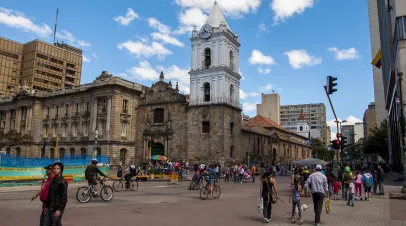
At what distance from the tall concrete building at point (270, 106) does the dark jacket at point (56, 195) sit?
94.6 meters

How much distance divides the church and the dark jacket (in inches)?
1272

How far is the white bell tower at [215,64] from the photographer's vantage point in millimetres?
41219

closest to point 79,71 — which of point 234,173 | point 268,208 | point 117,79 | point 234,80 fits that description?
point 117,79

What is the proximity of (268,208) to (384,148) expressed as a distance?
1901 inches

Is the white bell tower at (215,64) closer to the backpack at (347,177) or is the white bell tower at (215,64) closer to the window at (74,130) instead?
the window at (74,130)

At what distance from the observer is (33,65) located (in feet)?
278

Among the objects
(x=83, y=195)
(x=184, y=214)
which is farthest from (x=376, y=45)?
(x=83, y=195)

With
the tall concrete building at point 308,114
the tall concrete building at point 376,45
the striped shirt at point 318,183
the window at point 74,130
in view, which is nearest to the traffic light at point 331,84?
the striped shirt at point 318,183

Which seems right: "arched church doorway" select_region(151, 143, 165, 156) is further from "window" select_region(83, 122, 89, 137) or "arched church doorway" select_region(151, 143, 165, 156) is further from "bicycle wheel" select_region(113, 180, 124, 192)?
"bicycle wheel" select_region(113, 180, 124, 192)

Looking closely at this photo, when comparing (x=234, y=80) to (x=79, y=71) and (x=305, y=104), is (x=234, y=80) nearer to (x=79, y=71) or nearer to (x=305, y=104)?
(x=79, y=71)

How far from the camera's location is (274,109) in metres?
100

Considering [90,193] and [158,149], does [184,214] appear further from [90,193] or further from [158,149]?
[158,149]

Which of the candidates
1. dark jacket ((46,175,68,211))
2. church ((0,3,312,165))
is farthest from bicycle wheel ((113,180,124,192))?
church ((0,3,312,165))

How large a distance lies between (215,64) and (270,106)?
62376 millimetres
